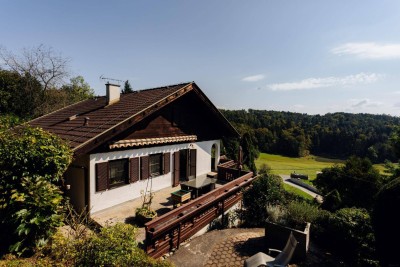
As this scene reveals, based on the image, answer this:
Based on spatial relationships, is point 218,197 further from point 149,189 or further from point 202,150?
point 202,150

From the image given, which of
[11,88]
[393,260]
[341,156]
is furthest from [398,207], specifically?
[341,156]

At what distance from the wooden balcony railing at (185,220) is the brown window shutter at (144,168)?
13.3 feet

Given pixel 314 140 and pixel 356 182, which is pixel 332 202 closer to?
pixel 356 182

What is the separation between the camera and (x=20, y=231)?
5254 mm

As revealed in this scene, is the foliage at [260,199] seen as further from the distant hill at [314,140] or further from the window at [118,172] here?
the distant hill at [314,140]

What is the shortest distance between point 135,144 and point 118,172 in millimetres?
1586

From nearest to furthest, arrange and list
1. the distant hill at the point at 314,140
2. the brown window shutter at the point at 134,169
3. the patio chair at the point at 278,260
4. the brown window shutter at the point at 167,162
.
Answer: the patio chair at the point at 278,260 < the brown window shutter at the point at 134,169 < the brown window shutter at the point at 167,162 < the distant hill at the point at 314,140

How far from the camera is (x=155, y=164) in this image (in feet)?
43.3

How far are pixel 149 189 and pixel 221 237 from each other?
5.02 m

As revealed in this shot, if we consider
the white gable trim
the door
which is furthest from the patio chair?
the door

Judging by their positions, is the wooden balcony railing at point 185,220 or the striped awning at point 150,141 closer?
the wooden balcony railing at point 185,220

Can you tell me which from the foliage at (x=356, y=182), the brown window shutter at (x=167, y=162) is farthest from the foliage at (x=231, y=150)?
the brown window shutter at (x=167, y=162)

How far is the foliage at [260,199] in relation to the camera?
1107 centimetres

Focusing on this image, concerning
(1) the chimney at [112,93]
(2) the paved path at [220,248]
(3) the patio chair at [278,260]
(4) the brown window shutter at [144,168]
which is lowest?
(2) the paved path at [220,248]
